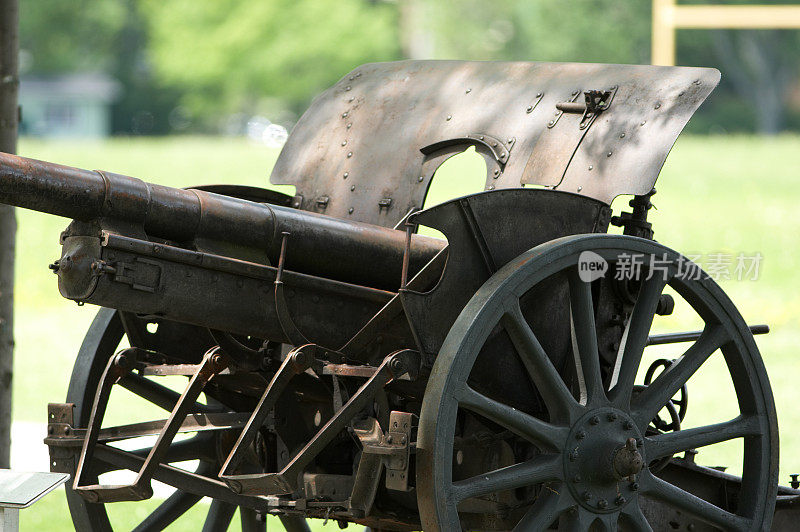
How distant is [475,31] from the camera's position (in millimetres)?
50500

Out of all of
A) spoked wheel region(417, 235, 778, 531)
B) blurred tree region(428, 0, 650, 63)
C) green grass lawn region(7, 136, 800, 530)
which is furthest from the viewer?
blurred tree region(428, 0, 650, 63)

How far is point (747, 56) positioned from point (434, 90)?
4289cm

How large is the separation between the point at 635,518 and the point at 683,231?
1496cm

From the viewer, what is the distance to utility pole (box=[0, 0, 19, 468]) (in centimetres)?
658

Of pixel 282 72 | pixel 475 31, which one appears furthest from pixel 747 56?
pixel 282 72

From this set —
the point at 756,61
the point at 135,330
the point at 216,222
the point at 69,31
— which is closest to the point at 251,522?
the point at 135,330

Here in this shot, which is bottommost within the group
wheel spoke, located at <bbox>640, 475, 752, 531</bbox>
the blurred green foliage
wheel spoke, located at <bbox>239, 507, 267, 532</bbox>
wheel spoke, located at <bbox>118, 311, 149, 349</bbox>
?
wheel spoke, located at <bbox>640, 475, 752, 531</bbox>

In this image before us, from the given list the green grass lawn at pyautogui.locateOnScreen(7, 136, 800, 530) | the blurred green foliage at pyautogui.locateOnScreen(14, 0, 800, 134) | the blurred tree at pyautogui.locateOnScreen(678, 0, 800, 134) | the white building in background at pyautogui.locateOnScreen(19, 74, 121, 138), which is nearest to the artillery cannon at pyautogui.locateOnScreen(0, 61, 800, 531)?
the green grass lawn at pyautogui.locateOnScreen(7, 136, 800, 530)

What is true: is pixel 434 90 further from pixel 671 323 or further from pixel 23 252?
pixel 23 252

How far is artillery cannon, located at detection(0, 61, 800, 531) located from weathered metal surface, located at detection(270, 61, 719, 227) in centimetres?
1

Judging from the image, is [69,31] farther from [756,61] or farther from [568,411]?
[568,411]

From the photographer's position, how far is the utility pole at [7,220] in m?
6.58

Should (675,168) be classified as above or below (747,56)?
below

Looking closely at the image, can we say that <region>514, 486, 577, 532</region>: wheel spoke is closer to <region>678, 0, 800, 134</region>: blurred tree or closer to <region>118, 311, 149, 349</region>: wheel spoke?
<region>118, 311, 149, 349</region>: wheel spoke
